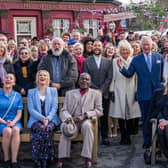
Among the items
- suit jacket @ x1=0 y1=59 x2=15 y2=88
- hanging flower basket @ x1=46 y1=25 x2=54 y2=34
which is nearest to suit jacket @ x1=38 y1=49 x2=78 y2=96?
suit jacket @ x1=0 y1=59 x2=15 y2=88

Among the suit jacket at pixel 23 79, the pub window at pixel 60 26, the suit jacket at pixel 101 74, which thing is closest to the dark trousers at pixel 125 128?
the suit jacket at pixel 101 74

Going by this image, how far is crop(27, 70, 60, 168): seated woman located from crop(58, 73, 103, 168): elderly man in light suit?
18 centimetres

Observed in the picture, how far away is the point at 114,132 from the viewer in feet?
24.3

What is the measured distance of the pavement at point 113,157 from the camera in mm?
5824

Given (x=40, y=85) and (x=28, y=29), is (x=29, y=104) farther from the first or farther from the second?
(x=28, y=29)

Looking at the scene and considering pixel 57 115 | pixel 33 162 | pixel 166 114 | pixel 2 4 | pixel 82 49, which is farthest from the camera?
pixel 2 4

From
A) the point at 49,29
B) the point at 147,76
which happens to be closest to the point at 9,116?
the point at 147,76

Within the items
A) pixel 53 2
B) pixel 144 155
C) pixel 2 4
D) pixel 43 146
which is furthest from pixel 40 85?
pixel 53 2

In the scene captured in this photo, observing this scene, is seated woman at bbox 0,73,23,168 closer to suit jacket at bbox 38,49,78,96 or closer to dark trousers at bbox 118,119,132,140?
suit jacket at bbox 38,49,78,96

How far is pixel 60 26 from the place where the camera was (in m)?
20.4

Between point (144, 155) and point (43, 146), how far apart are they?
5.05 ft

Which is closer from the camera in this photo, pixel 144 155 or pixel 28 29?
pixel 144 155

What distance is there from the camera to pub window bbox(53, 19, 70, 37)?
20.2 m

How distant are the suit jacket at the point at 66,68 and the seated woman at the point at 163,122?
1.67m
